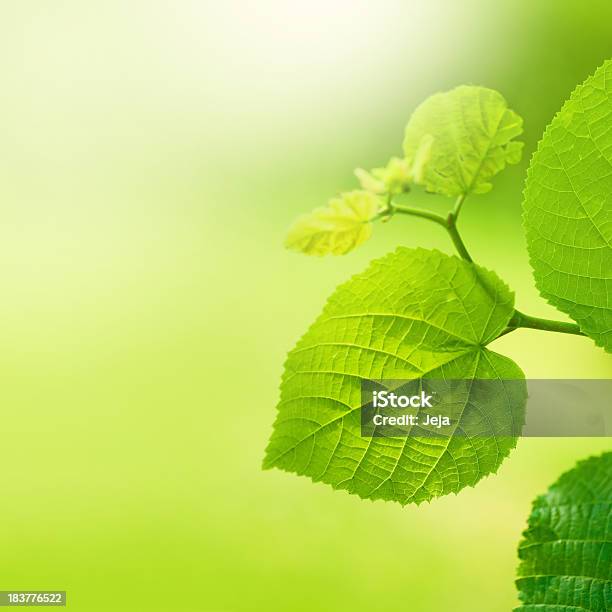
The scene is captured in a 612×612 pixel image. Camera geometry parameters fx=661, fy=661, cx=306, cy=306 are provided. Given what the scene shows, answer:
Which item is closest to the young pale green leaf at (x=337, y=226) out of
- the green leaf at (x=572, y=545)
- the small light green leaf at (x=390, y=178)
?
the small light green leaf at (x=390, y=178)

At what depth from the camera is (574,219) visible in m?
0.22

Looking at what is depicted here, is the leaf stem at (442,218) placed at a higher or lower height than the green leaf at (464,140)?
lower

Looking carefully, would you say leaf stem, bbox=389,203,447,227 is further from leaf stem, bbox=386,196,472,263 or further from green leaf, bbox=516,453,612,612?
green leaf, bbox=516,453,612,612

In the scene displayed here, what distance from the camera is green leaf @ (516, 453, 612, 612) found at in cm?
23

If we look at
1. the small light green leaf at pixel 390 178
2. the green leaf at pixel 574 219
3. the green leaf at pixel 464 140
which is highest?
the green leaf at pixel 464 140

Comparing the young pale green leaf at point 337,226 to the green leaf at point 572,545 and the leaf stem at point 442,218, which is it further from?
the green leaf at point 572,545

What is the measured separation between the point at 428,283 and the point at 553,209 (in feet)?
0.16

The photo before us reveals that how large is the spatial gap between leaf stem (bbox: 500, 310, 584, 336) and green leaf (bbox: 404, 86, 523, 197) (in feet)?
0.18

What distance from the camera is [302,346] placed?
25 cm

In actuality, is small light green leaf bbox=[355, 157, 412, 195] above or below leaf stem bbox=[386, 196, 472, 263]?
above

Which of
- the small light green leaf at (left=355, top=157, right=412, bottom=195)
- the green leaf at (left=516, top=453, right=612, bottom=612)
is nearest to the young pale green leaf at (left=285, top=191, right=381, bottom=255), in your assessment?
the small light green leaf at (left=355, top=157, right=412, bottom=195)

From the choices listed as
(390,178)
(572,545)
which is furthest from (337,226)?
(572,545)

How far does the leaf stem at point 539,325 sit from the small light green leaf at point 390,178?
0.21 ft

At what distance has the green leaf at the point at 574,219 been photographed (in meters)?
0.21
